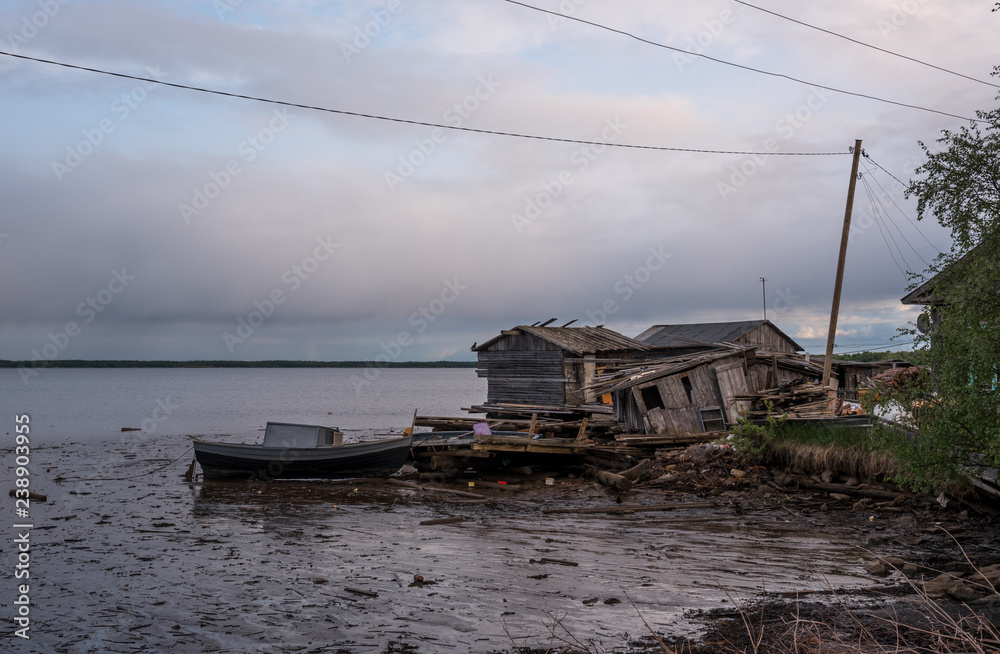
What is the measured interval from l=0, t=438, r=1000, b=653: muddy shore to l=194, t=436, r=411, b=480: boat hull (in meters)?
2.36

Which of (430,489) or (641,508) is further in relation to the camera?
(430,489)

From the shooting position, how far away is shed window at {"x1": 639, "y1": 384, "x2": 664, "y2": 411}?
1026 inches

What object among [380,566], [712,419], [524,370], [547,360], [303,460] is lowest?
[380,566]

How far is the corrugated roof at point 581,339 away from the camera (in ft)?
109

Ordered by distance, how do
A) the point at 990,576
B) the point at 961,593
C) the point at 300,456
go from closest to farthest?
the point at 961,593
the point at 990,576
the point at 300,456

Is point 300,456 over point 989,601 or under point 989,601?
over

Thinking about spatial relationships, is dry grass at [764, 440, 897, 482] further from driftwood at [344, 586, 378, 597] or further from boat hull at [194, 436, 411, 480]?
driftwood at [344, 586, 378, 597]

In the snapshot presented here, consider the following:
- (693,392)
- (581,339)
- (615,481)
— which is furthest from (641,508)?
(581,339)

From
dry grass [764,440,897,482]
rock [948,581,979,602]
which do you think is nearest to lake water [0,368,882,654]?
rock [948,581,979,602]

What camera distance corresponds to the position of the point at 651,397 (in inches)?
1033

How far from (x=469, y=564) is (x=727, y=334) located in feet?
126

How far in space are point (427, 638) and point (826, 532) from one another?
31.3 feet

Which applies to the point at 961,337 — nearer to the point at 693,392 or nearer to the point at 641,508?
the point at 641,508

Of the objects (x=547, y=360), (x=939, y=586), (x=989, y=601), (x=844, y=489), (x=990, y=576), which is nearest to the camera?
(x=989, y=601)
